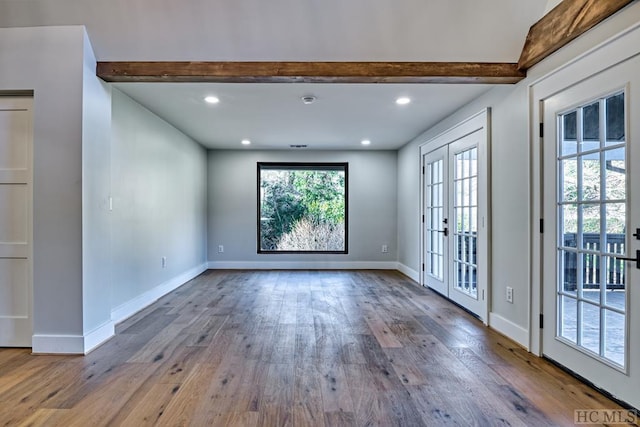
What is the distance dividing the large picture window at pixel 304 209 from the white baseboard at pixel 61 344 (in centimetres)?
399

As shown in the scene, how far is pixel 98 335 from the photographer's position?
2.74 m

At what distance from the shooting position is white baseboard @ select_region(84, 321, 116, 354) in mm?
2607

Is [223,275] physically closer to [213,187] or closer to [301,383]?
[213,187]

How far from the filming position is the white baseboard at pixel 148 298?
332cm

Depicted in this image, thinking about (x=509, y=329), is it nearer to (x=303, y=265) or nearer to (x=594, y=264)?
(x=594, y=264)

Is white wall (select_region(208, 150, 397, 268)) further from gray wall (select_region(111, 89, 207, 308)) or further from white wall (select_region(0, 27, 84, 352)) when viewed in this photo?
white wall (select_region(0, 27, 84, 352))

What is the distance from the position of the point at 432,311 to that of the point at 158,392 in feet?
9.04

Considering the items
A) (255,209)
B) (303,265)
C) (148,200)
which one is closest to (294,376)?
(148,200)

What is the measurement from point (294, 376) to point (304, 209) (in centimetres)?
458

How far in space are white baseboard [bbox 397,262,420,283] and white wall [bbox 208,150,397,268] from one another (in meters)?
0.28

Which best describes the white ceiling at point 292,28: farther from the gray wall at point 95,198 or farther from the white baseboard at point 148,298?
the white baseboard at point 148,298

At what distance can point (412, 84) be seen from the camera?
10.0ft

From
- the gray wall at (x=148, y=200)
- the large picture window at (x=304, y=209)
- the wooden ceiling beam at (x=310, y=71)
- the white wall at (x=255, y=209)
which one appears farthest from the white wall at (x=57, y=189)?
the large picture window at (x=304, y=209)

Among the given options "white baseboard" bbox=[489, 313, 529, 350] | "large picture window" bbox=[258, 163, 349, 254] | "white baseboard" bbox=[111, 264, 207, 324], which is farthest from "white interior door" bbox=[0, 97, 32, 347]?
"large picture window" bbox=[258, 163, 349, 254]
